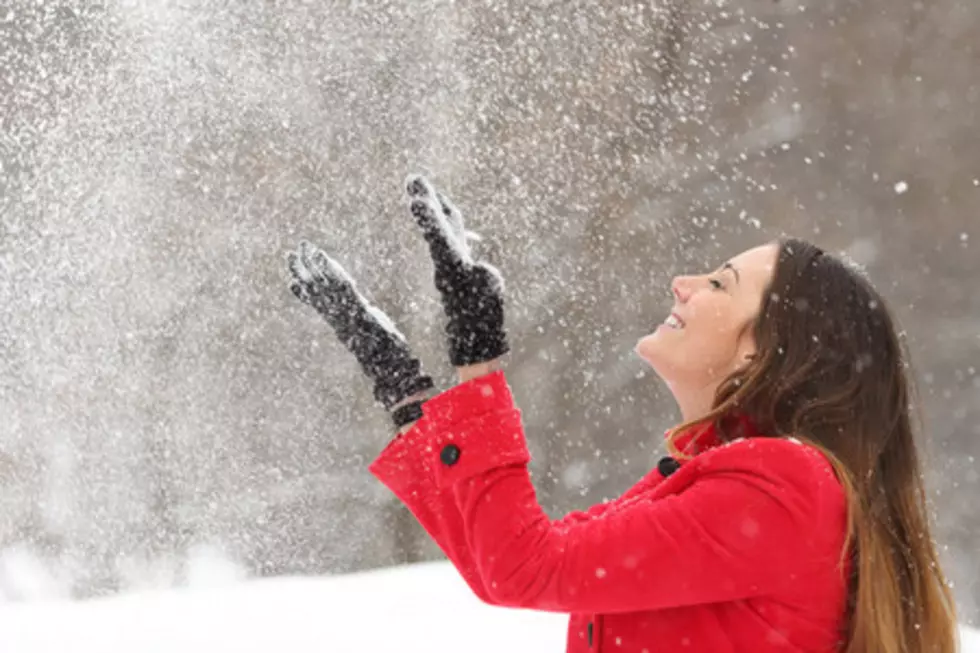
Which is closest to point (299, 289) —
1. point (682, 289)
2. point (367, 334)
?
point (367, 334)

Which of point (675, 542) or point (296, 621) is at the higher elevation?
point (296, 621)

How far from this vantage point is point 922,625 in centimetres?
122

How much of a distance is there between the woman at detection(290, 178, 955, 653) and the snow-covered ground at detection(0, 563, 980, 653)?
6.33ft

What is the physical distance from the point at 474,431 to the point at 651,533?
23cm

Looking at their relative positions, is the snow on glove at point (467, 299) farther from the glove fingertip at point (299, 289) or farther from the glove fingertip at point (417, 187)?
the glove fingertip at point (299, 289)

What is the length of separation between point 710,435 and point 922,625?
1.10ft

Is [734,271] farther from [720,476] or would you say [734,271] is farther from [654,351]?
[720,476]

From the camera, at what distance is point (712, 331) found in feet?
4.35

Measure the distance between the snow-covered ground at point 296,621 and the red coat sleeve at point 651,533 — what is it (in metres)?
2.04

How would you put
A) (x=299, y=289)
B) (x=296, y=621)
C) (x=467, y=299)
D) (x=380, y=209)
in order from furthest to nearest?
(x=380, y=209) → (x=296, y=621) → (x=299, y=289) → (x=467, y=299)

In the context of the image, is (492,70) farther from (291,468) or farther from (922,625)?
(922,625)

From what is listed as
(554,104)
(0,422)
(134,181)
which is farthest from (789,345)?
(0,422)

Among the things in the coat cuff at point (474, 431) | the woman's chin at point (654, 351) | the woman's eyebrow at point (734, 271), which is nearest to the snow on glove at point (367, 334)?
the coat cuff at point (474, 431)

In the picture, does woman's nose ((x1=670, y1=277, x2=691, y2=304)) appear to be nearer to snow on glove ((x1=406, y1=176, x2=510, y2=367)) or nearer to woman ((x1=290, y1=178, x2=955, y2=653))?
woman ((x1=290, y1=178, x2=955, y2=653))
